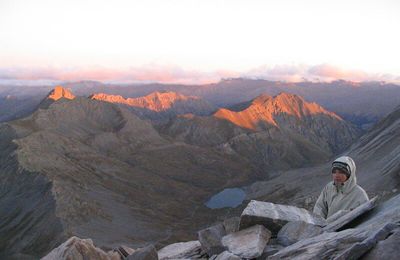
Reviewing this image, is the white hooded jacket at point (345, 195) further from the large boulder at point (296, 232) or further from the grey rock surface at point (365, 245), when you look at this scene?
the grey rock surface at point (365, 245)

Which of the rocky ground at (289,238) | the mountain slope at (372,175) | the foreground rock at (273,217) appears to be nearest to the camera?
the rocky ground at (289,238)

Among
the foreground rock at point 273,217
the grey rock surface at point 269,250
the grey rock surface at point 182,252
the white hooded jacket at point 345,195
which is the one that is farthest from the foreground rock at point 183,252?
the white hooded jacket at point 345,195

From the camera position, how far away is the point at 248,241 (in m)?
15.6

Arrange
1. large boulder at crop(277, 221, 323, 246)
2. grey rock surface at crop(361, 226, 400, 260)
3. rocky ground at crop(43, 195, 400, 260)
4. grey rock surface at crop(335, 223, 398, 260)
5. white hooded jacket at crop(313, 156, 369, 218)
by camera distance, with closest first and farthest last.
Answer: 1. grey rock surface at crop(361, 226, 400, 260)
2. grey rock surface at crop(335, 223, 398, 260)
3. rocky ground at crop(43, 195, 400, 260)
4. large boulder at crop(277, 221, 323, 246)
5. white hooded jacket at crop(313, 156, 369, 218)

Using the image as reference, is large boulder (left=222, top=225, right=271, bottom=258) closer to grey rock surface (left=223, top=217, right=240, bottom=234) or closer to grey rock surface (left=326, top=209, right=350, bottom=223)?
grey rock surface (left=223, top=217, right=240, bottom=234)

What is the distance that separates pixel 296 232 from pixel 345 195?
7.96 ft

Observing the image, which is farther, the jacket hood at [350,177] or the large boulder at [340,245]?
the jacket hood at [350,177]

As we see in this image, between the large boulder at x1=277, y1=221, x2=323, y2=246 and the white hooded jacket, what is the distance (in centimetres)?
151

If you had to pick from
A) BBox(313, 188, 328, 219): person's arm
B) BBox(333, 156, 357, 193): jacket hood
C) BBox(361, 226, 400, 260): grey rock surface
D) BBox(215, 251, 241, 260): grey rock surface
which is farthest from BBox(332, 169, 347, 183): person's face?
BBox(361, 226, 400, 260): grey rock surface

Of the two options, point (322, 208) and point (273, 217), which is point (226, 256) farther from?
point (322, 208)

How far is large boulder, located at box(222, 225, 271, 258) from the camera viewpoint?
14.9 m

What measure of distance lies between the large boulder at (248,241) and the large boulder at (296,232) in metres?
0.59

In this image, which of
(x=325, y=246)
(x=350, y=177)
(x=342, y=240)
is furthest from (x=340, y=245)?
(x=350, y=177)

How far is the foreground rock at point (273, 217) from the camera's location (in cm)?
1681
